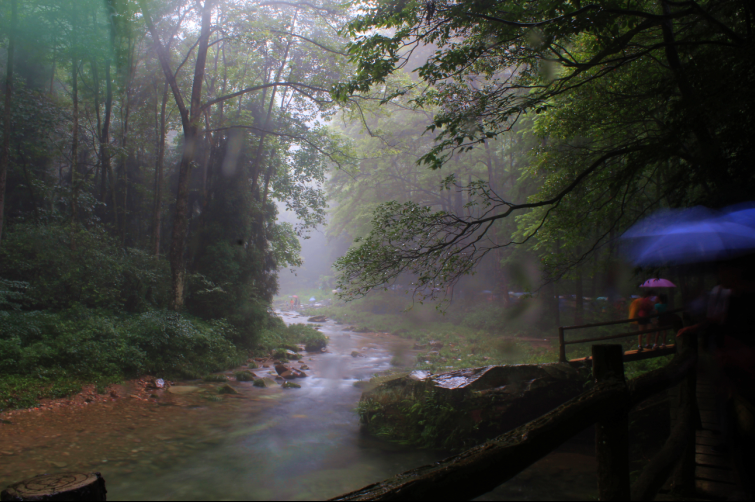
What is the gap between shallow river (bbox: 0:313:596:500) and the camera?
5.61 metres

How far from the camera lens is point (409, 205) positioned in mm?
6273

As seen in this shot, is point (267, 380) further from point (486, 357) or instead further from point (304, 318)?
point (304, 318)

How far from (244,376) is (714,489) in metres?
11.0

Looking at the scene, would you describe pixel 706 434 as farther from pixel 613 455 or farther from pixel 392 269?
pixel 392 269

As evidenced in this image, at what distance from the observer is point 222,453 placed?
6.86 metres

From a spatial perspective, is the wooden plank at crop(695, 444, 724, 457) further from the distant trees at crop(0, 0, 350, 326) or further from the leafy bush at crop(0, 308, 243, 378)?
the distant trees at crop(0, 0, 350, 326)

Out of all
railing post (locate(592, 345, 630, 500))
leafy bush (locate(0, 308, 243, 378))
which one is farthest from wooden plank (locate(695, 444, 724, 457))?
leafy bush (locate(0, 308, 243, 378))

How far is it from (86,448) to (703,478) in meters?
8.15

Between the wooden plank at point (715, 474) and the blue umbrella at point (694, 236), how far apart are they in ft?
7.73

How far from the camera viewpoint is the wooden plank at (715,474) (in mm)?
3542

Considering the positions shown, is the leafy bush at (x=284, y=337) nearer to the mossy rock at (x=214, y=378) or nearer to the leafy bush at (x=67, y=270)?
the mossy rock at (x=214, y=378)

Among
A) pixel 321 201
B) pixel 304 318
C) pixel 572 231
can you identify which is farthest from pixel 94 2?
pixel 304 318

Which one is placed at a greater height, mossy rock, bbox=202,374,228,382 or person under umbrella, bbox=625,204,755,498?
person under umbrella, bbox=625,204,755,498

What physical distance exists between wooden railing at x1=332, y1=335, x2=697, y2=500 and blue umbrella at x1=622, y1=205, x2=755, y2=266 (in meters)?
2.16
